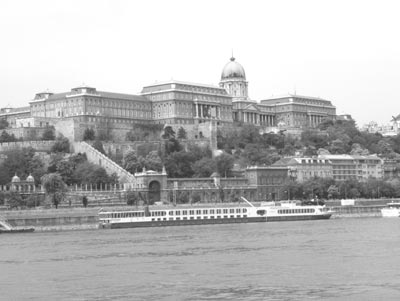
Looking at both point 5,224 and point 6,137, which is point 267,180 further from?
point 5,224

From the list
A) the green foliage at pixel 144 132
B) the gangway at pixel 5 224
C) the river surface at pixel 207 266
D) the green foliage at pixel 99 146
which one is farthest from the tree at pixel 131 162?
the river surface at pixel 207 266

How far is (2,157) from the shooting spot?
335 feet

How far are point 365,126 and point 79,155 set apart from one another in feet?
286

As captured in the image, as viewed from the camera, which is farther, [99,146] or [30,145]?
[99,146]

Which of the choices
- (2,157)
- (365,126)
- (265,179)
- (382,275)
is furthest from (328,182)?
(365,126)

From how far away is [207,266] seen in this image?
41812mm

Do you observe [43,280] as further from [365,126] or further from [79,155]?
[365,126]

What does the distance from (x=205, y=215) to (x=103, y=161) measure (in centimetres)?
2496

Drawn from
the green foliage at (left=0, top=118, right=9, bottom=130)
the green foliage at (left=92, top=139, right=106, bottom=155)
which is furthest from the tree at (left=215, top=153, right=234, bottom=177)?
the green foliage at (left=0, top=118, right=9, bottom=130)

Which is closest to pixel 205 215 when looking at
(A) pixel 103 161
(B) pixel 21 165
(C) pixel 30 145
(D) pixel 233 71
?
(A) pixel 103 161

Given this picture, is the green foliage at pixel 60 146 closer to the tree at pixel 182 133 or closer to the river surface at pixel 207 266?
the tree at pixel 182 133

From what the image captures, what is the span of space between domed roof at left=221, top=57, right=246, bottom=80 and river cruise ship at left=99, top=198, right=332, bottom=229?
6387 cm

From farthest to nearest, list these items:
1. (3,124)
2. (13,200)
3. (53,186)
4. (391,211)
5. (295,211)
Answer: (3,124), (53,186), (391,211), (13,200), (295,211)

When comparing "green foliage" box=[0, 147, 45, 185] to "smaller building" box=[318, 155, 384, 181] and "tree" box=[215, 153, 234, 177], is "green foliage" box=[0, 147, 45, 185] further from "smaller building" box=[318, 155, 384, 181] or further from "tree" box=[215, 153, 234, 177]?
"smaller building" box=[318, 155, 384, 181]
